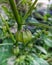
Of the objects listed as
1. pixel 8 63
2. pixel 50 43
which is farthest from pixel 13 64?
pixel 50 43

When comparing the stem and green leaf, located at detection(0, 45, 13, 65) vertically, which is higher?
the stem

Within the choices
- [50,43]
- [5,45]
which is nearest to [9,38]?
[5,45]

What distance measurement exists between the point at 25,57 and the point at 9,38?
102 millimetres

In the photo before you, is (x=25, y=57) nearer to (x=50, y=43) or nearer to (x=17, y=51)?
(x=17, y=51)

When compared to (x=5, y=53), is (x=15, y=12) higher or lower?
higher

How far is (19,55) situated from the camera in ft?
2.11

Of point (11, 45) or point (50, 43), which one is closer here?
point (11, 45)

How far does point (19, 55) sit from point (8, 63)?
0.14 feet

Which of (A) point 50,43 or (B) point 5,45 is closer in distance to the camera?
(B) point 5,45

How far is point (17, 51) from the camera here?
0.63m

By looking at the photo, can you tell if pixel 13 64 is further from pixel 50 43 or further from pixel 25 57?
pixel 50 43

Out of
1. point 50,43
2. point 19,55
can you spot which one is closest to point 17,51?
point 19,55

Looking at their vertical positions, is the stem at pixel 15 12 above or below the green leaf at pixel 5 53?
above

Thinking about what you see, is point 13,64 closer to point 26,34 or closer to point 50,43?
point 26,34
